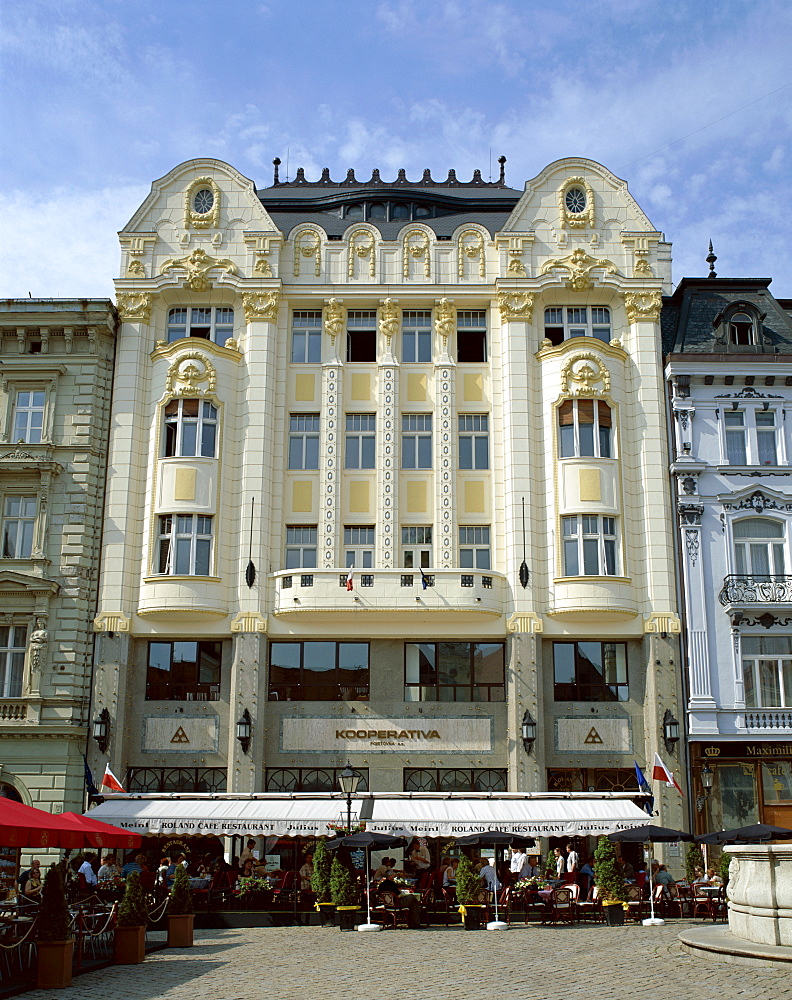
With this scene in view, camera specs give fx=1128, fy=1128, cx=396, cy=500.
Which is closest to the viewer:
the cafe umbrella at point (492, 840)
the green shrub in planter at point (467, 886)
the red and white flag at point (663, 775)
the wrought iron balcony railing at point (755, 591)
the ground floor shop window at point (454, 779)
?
the green shrub in planter at point (467, 886)

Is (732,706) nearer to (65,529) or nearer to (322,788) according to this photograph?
(322,788)

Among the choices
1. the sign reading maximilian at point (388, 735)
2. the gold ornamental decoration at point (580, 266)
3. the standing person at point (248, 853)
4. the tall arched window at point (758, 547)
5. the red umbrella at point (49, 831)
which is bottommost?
the standing person at point (248, 853)

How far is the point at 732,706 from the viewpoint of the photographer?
3625 cm

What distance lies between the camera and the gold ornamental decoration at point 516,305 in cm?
4009

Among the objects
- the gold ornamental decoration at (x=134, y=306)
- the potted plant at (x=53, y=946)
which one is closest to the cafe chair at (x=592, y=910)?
the potted plant at (x=53, y=946)

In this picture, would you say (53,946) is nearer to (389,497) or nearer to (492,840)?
(492,840)

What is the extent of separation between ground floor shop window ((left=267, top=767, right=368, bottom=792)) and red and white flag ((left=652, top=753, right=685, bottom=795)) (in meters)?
9.12

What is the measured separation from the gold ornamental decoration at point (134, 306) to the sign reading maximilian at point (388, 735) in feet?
50.3

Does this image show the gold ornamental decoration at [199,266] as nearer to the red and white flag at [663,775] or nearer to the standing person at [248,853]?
the standing person at [248,853]

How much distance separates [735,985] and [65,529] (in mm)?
27836

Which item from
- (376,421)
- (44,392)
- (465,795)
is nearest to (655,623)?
(465,795)

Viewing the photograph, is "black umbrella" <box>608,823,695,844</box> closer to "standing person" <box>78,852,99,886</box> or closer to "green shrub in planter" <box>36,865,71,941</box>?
"standing person" <box>78,852,99,886</box>

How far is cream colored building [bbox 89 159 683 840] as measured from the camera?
36719 mm

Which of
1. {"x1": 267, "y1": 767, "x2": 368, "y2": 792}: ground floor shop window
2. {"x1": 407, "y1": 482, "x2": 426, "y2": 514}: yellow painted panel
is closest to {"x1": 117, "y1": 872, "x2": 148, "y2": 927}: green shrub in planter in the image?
{"x1": 267, "y1": 767, "x2": 368, "y2": 792}: ground floor shop window
